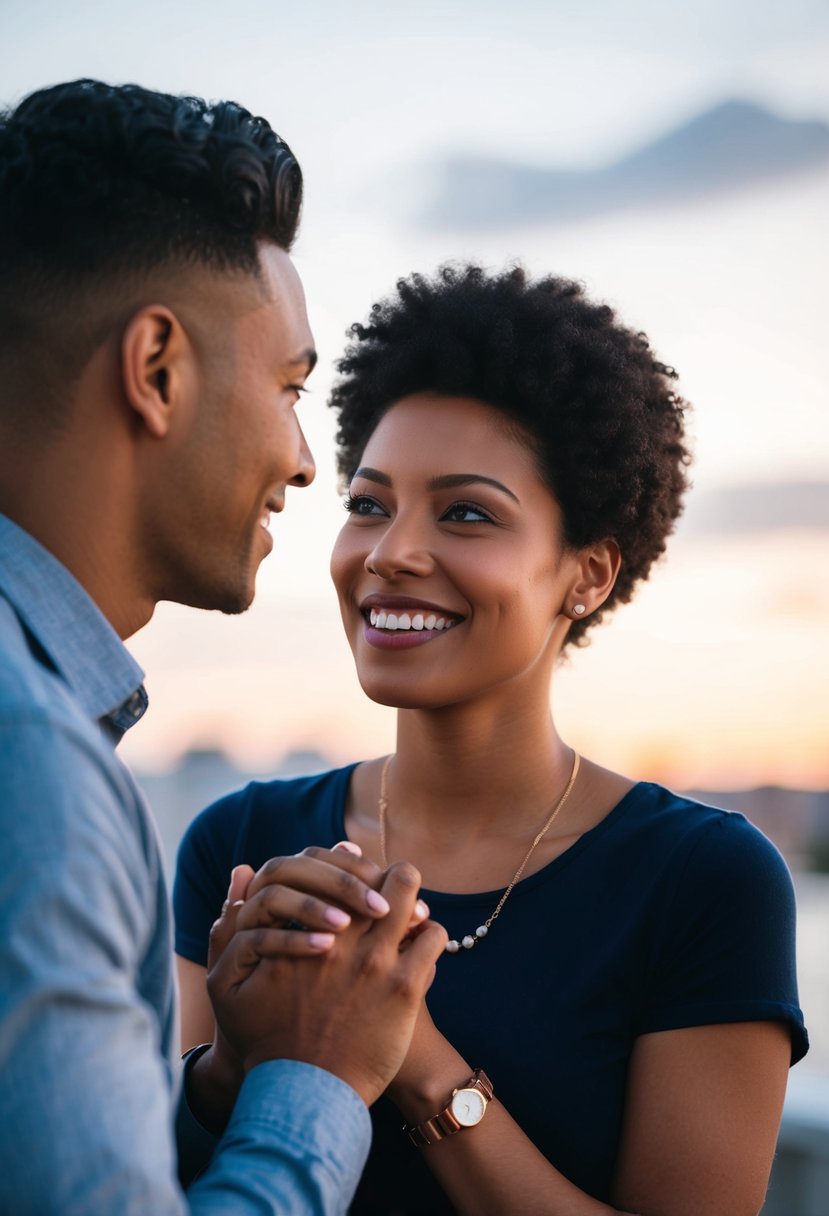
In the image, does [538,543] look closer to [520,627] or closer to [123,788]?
[520,627]

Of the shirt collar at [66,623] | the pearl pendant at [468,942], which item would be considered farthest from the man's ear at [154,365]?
the pearl pendant at [468,942]

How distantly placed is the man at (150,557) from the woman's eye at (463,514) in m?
0.93

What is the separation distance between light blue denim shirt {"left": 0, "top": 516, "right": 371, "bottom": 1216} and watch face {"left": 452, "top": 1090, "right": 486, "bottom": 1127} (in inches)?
31.3

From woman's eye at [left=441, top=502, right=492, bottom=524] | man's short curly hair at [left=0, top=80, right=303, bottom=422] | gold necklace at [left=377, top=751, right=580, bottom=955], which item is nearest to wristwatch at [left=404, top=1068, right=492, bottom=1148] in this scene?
gold necklace at [left=377, top=751, right=580, bottom=955]

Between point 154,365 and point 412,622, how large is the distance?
1.21 metres

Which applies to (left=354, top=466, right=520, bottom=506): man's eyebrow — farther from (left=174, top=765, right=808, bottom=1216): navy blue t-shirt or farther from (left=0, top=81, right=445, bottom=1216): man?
(left=0, top=81, right=445, bottom=1216): man

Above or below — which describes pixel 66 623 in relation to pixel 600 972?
above

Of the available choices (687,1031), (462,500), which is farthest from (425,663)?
(687,1031)

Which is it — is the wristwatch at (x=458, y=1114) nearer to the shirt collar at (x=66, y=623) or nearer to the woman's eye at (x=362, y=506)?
the shirt collar at (x=66, y=623)

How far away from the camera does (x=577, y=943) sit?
8.05 ft

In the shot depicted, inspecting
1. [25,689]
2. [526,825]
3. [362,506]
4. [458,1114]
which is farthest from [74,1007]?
[362,506]

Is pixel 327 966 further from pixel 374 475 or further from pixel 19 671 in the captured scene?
pixel 374 475

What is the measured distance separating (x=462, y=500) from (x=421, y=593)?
22cm

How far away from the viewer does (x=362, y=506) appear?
2885 mm
